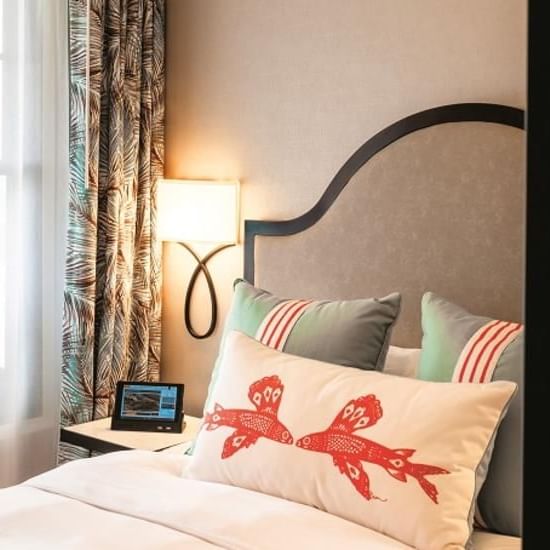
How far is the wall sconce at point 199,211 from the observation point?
9.67 feet

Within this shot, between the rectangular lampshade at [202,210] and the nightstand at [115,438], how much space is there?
67 cm

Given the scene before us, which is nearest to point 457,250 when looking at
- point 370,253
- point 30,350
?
point 370,253

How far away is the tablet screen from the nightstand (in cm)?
Answer: 7

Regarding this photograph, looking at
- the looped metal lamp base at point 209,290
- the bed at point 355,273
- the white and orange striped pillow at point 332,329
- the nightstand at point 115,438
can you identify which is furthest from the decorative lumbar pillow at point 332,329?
the looped metal lamp base at point 209,290

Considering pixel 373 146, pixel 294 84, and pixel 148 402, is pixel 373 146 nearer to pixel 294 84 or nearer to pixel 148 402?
pixel 294 84

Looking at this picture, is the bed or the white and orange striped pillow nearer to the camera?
the bed

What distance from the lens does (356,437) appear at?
1.79 metres

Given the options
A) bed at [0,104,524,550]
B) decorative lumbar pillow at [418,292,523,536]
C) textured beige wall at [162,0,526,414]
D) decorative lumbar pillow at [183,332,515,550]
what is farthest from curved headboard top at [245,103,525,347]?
decorative lumbar pillow at [183,332,515,550]

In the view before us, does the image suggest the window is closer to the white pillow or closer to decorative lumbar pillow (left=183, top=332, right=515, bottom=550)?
decorative lumbar pillow (left=183, top=332, right=515, bottom=550)

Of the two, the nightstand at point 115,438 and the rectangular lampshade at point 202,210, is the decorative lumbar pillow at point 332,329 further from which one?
the rectangular lampshade at point 202,210

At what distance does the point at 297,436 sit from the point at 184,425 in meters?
1.13

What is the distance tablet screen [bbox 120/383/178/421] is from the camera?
2877mm

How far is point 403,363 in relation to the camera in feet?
7.85

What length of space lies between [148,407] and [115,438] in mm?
185
